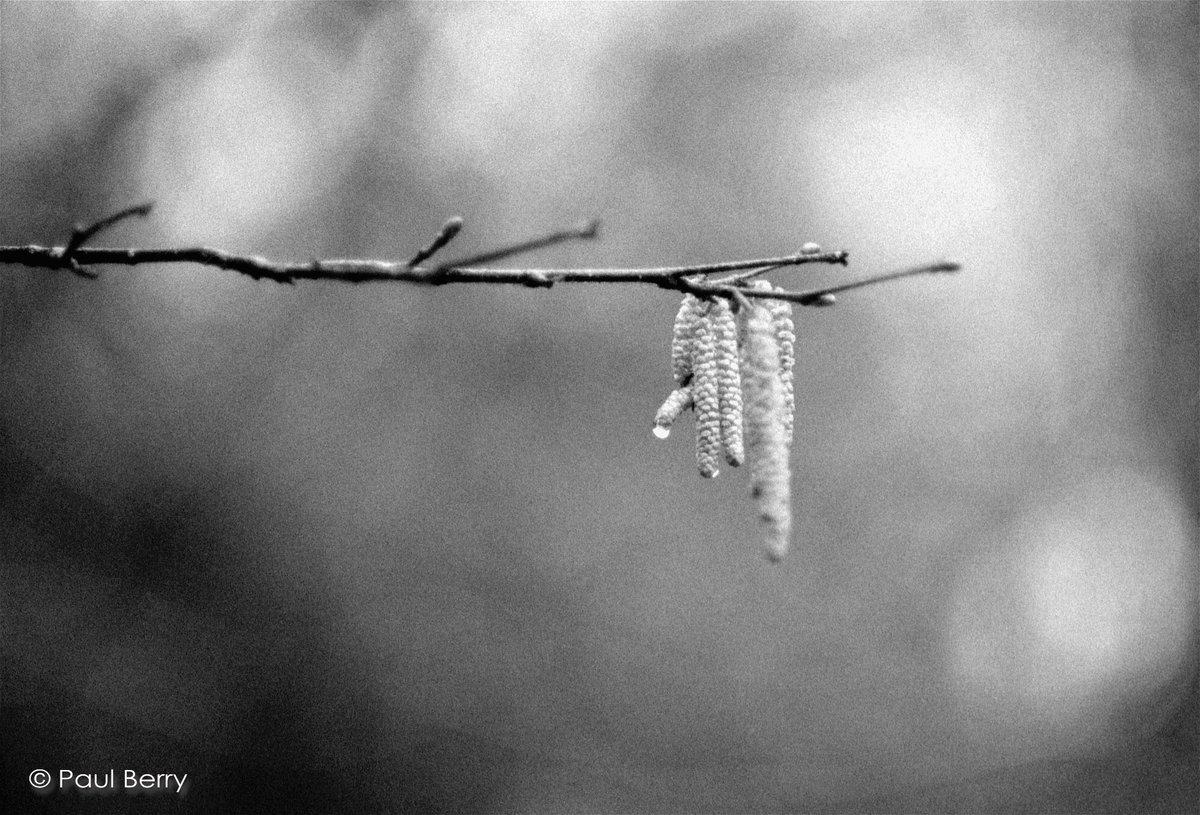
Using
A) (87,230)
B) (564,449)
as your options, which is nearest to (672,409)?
(87,230)

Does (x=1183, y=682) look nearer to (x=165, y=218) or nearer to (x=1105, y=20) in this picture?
(x=1105, y=20)

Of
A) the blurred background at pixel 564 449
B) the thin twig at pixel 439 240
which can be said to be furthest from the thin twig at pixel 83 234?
the blurred background at pixel 564 449

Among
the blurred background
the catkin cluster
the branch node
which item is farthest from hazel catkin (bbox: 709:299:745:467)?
the blurred background

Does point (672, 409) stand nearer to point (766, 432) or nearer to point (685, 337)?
point (685, 337)

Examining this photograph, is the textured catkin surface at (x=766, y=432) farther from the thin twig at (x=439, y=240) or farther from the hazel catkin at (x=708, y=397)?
the thin twig at (x=439, y=240)

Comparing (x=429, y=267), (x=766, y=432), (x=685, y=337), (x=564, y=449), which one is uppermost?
(x=564, y=449)
